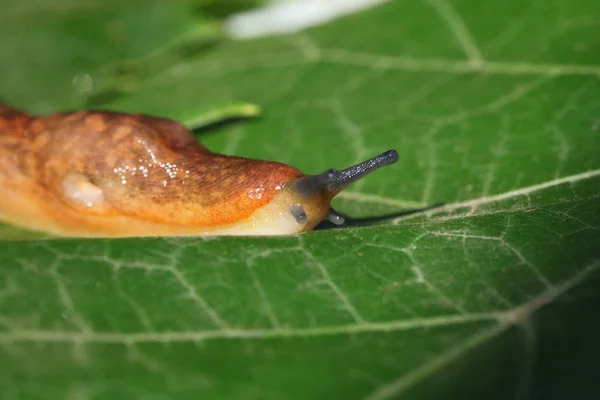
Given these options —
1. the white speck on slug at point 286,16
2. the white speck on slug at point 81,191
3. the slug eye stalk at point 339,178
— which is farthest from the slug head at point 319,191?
the white speck on slug at point 286,16

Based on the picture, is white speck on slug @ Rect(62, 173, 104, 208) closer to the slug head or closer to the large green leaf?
the large green leaf

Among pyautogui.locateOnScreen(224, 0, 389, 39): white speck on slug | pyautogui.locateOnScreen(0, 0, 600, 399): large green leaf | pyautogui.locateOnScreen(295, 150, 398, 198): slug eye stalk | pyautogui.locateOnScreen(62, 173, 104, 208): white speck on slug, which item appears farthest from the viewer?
pyautogui.locateOnScreen(224, 0, 389, 39): white speck on slug

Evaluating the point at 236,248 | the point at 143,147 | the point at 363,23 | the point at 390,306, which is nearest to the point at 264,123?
the point at 143,147

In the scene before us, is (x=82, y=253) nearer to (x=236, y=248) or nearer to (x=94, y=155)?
(x=236, y=248)

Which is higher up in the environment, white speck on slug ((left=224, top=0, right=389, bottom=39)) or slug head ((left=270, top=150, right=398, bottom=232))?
white speck on slug ((left=224, top=0, right=389, bottom=39))

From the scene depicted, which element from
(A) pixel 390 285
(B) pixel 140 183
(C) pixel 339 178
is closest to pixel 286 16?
(B) pixel 140 183

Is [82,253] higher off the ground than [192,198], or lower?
lower

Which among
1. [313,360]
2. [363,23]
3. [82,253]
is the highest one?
[363,23]

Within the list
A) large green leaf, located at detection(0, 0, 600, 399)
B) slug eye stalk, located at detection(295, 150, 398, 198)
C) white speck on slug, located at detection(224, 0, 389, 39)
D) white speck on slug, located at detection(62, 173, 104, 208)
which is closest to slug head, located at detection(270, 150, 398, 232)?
slug eye stalk, located at detection(295, 150, 398, 198)
